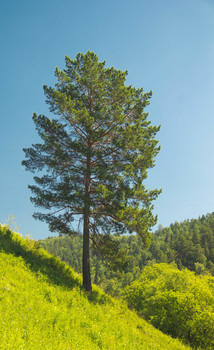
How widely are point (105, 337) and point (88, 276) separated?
4.40 metres

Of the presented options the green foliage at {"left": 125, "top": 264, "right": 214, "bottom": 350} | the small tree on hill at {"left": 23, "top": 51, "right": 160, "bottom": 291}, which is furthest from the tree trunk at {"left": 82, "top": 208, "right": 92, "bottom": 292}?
the green foliage at {"left": 125, "top": 264, "right": 214, "bottom": 350}

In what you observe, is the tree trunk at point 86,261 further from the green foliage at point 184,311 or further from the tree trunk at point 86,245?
the green foliage at point 184,311

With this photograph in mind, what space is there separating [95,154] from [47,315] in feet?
26.3

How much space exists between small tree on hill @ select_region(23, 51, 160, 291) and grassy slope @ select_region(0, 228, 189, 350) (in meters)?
2.49

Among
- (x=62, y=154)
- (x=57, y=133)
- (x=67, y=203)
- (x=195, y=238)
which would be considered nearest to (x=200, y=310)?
(x=67, y=203)

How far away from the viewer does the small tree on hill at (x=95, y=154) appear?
1104cm

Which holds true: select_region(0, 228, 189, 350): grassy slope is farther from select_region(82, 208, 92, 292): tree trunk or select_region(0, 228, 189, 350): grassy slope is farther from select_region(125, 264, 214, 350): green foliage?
select_region(125, 264, 214, 350): green foliage

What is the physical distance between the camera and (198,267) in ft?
246

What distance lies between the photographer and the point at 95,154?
37.9 ft

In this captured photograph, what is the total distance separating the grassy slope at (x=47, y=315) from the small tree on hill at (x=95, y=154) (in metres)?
2.49

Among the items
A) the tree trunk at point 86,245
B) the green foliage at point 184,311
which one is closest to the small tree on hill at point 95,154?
the tree trunk at point 86,245

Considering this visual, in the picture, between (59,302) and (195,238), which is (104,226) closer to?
(59,302)

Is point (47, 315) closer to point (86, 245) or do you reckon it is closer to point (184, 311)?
point (86, 245)

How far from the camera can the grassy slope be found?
5.03 m
